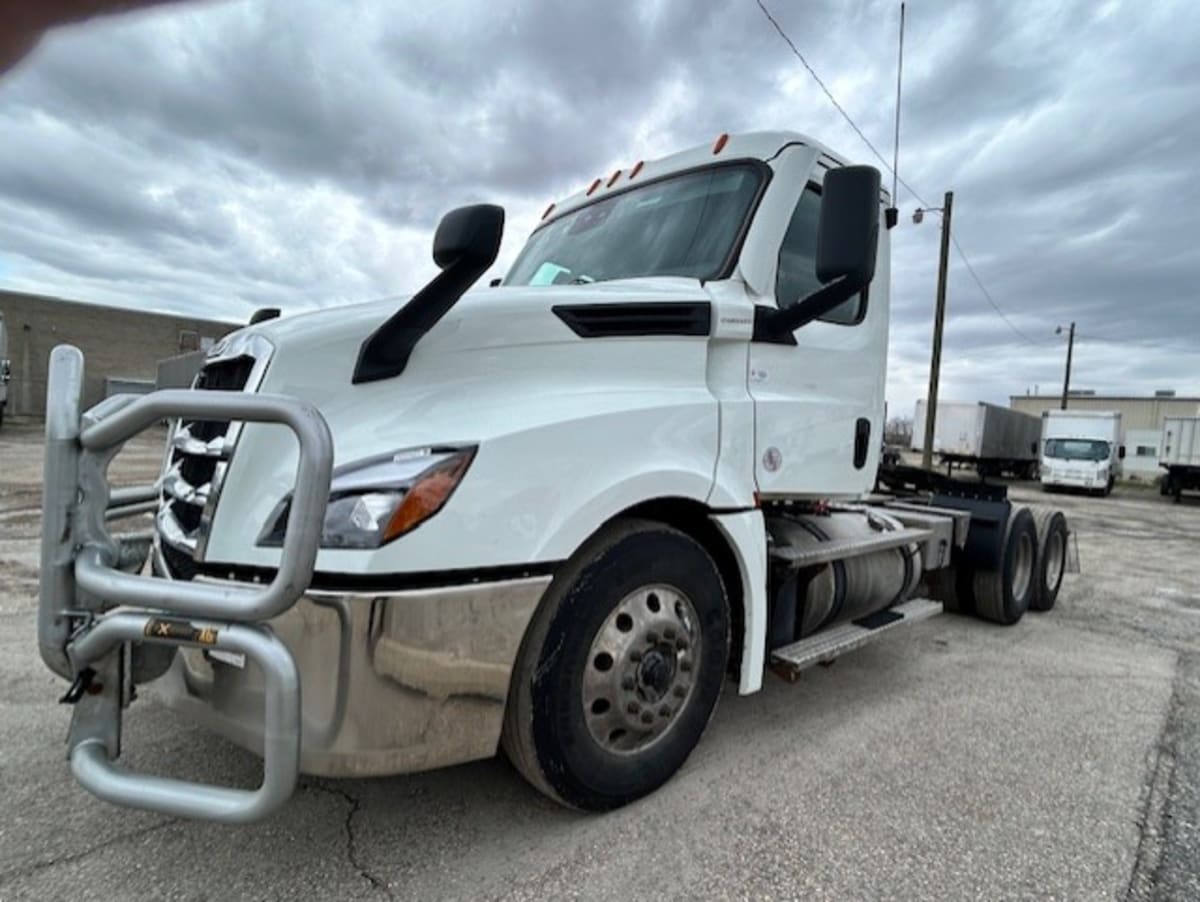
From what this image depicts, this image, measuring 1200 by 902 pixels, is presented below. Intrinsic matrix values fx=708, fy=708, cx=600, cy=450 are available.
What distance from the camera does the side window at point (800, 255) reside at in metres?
3.06

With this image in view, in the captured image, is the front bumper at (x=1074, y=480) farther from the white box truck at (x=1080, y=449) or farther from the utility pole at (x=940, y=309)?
the utility pole at (x=940, y=309)

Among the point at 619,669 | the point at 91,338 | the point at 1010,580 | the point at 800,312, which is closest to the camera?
the point at 619,669

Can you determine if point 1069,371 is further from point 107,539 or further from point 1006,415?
point 107,539

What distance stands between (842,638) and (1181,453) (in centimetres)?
2804

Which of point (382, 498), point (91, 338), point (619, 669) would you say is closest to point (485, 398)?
point (382, 498)

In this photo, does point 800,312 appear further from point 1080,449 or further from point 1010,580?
point 1080,449

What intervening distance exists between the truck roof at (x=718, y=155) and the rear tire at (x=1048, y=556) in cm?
412

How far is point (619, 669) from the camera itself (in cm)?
231

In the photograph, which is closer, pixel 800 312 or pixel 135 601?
pixel 135 601

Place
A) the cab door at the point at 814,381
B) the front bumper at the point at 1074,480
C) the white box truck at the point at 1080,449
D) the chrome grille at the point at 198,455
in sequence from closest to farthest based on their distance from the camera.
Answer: the chrome grille at the point at 198,455 → the cab door at the point at 814,381 → the front bumper at the point at 1074,480 → the white box truck at the point at 1080,449

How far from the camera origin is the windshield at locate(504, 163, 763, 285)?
296cm

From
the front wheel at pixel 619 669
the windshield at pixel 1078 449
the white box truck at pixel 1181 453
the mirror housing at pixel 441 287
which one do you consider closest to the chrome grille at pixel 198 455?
the mirror housing at pixel 441 287

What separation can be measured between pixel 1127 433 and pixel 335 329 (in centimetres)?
6068

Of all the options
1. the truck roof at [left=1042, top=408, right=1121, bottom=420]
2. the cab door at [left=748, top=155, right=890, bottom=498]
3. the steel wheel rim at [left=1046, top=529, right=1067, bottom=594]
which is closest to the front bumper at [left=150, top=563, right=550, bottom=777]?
the cab door at [left=748, top=155, right=890, bottom=498]
